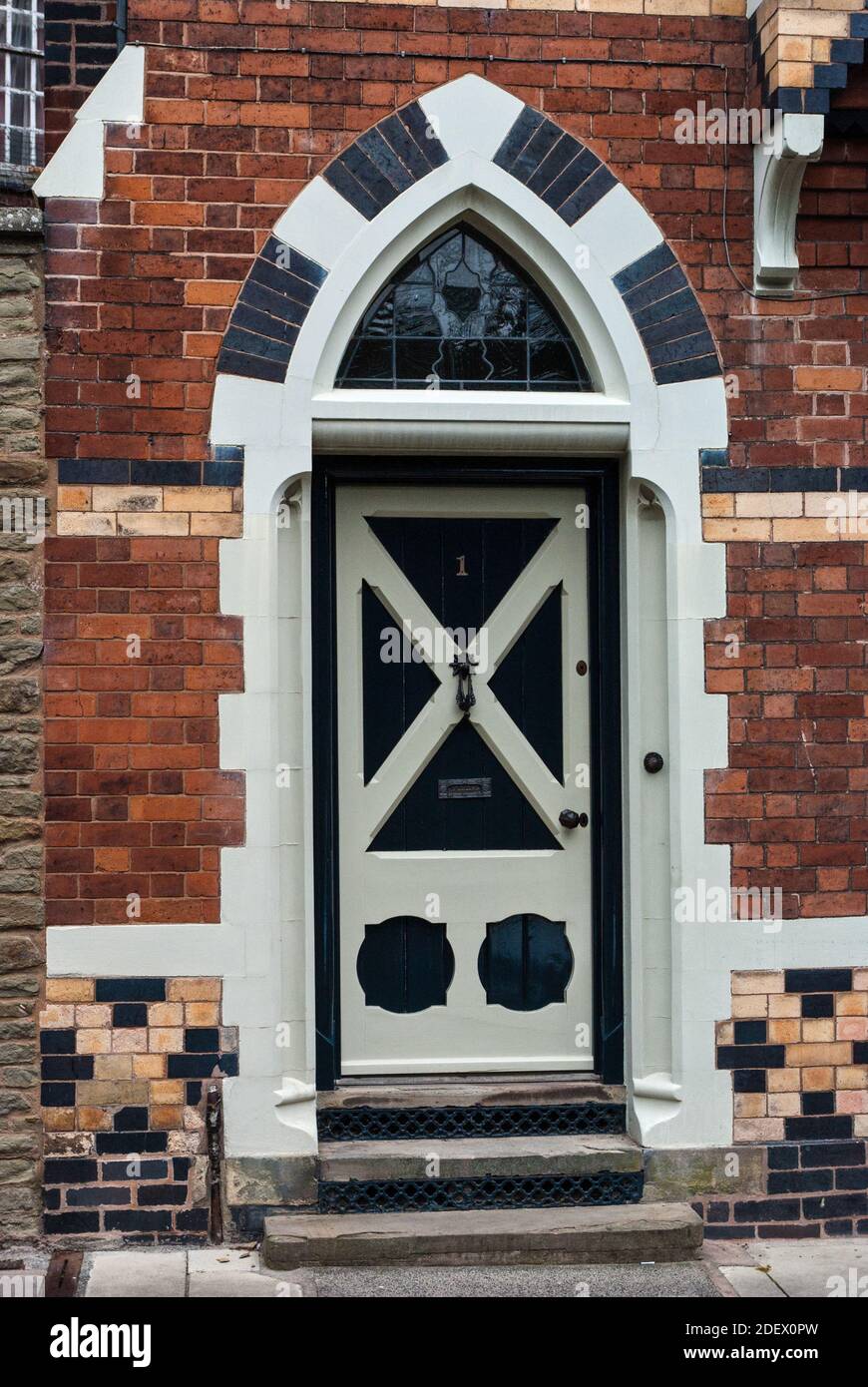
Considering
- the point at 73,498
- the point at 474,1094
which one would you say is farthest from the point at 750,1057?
the point at 73,498

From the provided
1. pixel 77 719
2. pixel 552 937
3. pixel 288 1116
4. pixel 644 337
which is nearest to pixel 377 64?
pixel 644 337

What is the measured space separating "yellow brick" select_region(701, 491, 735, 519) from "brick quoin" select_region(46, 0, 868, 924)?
121 mm

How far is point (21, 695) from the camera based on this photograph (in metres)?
5.27

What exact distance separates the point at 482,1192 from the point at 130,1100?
1.33 m

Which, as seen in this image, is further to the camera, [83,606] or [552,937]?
[552,937]

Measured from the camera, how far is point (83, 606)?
17.4ft

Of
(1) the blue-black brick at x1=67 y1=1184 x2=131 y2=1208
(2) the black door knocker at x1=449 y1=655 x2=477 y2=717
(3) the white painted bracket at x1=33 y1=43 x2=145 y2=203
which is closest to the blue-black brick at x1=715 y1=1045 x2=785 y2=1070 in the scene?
(2) the black door knocker at x1=449 y1=655 x2=477 y2=717

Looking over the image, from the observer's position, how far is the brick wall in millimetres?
5242

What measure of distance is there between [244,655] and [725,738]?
5.93ft

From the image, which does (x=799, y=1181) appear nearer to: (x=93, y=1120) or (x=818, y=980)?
(x=818, y=980)

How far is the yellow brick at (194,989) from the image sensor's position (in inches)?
209

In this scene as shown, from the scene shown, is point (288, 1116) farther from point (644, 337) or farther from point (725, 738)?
point (644, 337)

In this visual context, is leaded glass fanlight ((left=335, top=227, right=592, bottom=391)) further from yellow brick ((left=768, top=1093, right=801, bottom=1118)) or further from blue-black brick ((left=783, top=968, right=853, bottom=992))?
yellow brick ((left=768, top=1093, right=801, bottom=1118))

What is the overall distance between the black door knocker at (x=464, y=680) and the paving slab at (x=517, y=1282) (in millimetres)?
2020
